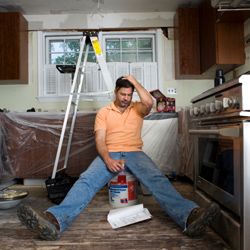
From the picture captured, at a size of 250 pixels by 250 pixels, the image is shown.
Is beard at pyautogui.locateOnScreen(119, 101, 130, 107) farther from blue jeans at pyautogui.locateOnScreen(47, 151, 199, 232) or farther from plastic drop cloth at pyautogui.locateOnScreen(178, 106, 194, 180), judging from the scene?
plastic drop cloth at pyautogui.locateOnScreen(178, 106, 194, 180)

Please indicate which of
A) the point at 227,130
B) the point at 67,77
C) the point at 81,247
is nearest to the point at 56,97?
the point at 67,77

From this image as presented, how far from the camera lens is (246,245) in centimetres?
92

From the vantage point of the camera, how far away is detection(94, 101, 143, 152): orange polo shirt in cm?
168

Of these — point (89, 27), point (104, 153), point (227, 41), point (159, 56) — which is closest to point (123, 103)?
point (104, 153)

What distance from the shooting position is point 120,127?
1.70 m

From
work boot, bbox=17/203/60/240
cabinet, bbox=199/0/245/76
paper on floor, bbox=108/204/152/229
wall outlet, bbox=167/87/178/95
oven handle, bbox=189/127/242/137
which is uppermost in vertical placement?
cabinet, bbox=199/0/245/76

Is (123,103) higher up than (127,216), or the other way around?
(123,103)

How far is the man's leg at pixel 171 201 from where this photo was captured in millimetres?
1056

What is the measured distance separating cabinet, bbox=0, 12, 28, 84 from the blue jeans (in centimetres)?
181

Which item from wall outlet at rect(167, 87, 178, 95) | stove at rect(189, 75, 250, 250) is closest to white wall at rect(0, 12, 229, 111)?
wall outlet at rect(167, 87, 178, 95)

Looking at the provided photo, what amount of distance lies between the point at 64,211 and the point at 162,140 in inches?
55.0

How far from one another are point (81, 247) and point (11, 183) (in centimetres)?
163

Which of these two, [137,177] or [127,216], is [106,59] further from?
[127,216]

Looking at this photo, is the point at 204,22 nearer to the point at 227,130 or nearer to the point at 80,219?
the point at 227,130
